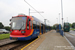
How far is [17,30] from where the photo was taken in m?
9.73

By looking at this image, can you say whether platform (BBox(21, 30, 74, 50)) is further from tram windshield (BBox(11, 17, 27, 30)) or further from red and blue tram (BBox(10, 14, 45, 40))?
tram windshield (BBox(11, 17, 27, 30))

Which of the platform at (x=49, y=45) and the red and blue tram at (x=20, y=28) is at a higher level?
the red and blue tram at (x=20, y=28)

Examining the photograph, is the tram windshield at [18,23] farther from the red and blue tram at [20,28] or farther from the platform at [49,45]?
the platform at [49,45]

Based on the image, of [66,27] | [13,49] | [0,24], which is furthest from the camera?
[0,24]

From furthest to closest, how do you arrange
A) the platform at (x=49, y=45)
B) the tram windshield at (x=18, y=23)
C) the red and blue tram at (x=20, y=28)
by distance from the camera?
1. the tram windshield at (x=18, y=23)
2. the red and blue tram at (x=20, y=28)
3. the platform at (x=49, y=45)

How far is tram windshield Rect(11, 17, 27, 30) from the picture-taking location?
9852 mm

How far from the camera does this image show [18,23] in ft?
32.8

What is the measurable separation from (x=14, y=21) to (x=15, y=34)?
1.56 meters

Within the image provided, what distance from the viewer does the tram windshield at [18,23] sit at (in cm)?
985

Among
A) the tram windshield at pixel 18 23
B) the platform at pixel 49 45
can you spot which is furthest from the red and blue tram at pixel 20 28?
the platform at pixel 49 45

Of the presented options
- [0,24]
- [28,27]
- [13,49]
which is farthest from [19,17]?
[0,24]

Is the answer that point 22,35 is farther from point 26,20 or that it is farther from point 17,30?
point 26,20

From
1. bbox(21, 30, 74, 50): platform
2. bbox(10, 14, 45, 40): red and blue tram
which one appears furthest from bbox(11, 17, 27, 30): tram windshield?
bbox(21, 30, 74, 50): platform

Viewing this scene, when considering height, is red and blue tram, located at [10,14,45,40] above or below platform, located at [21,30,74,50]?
above
